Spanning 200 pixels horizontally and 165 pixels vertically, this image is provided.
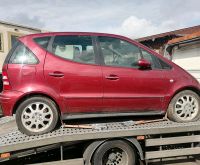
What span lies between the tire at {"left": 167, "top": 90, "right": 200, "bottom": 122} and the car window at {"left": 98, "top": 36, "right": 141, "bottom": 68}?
3.33 feet

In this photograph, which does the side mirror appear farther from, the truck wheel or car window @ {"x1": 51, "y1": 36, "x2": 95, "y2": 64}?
the truck wheel

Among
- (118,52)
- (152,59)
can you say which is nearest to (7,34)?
(118,52)

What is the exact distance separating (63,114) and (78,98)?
0.36 m

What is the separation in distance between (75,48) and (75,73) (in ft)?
1.52

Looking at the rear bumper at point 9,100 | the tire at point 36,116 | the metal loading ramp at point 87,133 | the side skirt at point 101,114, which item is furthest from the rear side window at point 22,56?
the metal loading ramp at point 87,133

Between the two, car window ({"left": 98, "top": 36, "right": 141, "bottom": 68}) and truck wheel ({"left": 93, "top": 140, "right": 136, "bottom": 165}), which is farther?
car window ({"left": 98, "top": 36, "right": 141, "bottom": 68})

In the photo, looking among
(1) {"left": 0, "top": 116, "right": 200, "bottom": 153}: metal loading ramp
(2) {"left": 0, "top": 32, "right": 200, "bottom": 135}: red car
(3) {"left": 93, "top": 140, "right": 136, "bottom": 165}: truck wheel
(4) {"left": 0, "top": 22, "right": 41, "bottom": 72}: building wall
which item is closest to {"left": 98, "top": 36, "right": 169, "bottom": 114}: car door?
(2) {"left": 0, "top": 32, "right": 200, "bottom": 135}: red car

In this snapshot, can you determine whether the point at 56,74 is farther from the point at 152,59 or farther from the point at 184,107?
the point at 184,107

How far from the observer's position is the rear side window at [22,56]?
4.82 m

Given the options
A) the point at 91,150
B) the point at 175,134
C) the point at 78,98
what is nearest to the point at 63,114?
the point at 78,98

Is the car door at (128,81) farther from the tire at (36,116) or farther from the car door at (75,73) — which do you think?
the tire at (36,116)

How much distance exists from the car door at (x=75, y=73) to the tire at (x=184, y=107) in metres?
1.40

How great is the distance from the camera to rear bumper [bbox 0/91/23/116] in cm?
472

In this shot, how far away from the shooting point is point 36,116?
4.75 meters
